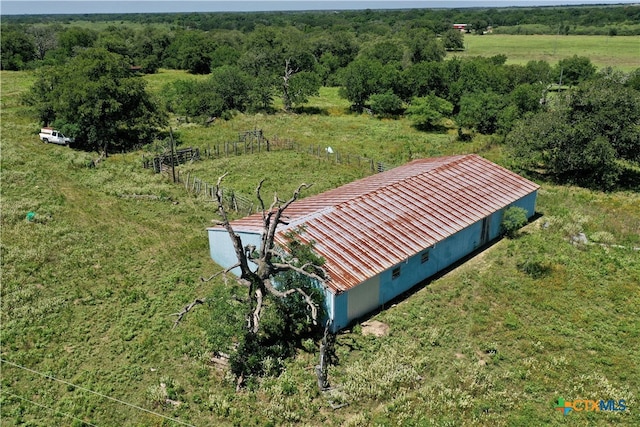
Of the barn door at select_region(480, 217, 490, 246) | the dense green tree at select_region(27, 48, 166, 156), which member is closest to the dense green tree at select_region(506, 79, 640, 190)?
the barn door at select_region(480, 217, 490, 246)

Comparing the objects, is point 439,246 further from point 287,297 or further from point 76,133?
point 76,133

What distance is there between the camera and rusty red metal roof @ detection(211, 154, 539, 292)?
2123 cm

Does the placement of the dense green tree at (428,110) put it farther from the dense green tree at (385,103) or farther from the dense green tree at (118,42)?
the dense green tree at (118,42)

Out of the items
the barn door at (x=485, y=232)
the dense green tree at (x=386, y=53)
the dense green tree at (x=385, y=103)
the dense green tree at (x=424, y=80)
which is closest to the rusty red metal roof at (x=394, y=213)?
the barn door at (x=485, y=232)

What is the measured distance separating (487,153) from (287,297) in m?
32.4

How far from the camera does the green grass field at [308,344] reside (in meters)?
16.2

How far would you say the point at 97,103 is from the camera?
135ft

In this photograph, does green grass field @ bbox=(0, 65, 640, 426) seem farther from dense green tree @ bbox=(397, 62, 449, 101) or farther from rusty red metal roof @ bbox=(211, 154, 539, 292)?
dense green tree @ bbox=(397, 62, 449, 101)

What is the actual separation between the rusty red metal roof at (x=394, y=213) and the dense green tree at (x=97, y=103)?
2372 cm

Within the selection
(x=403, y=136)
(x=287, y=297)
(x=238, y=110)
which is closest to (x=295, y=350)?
(x=287, y=297)

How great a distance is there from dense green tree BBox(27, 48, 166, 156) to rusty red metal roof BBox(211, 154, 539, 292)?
77.8 feet

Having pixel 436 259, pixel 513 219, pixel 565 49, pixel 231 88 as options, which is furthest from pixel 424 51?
pixel 436 259

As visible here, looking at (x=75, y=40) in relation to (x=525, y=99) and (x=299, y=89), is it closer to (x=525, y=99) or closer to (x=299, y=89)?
(x=299, y=89)

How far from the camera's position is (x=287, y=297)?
62.1ft
